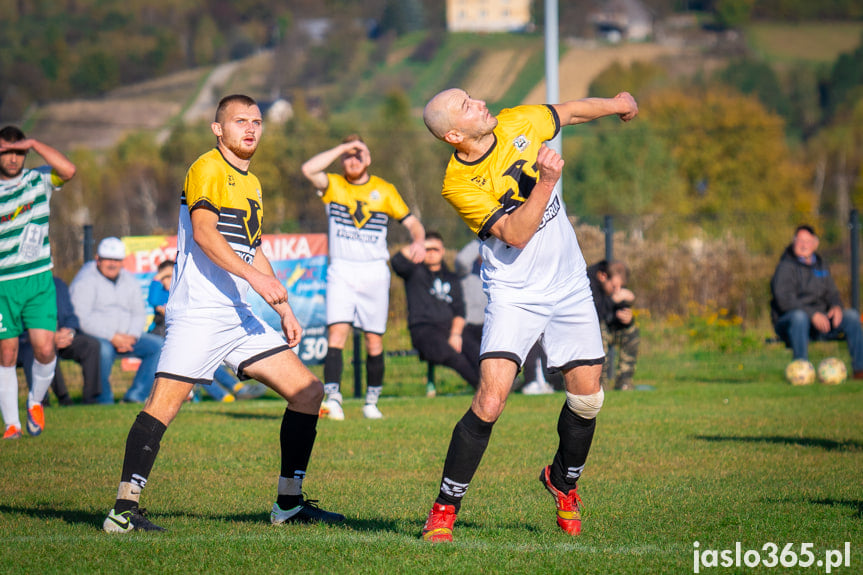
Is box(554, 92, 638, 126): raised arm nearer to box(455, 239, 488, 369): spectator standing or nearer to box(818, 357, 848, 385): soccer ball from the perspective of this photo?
box(455, 239, 488, 369): spectator standing

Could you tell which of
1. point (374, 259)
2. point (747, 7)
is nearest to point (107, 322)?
point (374, 259)

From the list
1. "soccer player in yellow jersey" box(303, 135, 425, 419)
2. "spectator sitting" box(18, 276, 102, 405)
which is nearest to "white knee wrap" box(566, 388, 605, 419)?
"soccer player in yellow jersey" box(303, 135, 425, 419)

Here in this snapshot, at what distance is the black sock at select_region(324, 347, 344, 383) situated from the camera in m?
11.3

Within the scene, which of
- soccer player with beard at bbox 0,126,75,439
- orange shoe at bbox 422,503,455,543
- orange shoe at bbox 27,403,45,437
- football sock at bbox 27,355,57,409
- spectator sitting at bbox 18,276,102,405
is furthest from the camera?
spectator sitting at bbox 18,276,102,405

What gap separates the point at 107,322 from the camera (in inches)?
499

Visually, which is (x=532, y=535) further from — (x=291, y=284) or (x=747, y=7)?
(x=747, y=7)

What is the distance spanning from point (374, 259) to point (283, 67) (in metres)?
180

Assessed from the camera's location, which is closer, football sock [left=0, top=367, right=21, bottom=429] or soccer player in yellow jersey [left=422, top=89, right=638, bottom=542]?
soccer player in yellow jersey [left=422, top=89, right=638, bottom=542]

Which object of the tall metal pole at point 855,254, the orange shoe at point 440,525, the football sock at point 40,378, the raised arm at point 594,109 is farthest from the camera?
the tall metal pole at point 855,254

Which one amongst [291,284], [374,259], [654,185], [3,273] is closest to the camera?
[3,273]

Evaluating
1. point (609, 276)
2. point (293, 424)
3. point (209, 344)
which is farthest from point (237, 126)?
point (609, 276)

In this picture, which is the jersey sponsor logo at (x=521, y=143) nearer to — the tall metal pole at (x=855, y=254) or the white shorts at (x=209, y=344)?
the white shorts at (x=209, y=344)

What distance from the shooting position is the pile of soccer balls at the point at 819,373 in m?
13.8

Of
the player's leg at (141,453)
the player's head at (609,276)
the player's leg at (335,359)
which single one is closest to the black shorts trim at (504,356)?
the player's leg at (141,453)
